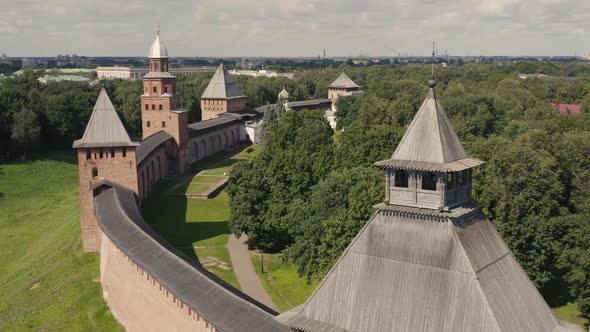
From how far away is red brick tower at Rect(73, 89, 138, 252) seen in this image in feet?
148

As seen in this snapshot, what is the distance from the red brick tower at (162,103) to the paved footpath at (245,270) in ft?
95.2

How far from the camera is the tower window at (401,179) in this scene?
21.5 metres

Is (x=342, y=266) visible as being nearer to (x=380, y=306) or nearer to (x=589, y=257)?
(x=380, y=306)

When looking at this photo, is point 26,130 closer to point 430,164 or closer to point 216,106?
point 216,106

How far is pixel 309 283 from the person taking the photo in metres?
36.8

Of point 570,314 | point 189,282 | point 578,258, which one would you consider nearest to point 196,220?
point 189,282

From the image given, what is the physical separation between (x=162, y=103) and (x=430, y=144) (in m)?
58.7

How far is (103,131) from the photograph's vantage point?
46062 mm

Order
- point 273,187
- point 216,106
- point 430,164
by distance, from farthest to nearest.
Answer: point 216,106 → point 273,187 → point 430,164

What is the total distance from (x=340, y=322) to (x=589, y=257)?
18395 millimetres

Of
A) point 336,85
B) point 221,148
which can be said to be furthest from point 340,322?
point 336,85

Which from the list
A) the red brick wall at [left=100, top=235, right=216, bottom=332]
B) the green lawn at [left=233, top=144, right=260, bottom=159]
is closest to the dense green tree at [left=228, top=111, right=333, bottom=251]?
the red brick wall at [left=100, top=235, right=216, bottom=332]

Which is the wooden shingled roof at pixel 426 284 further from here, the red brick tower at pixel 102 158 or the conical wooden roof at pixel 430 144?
the red brick tower at pixel 102 158

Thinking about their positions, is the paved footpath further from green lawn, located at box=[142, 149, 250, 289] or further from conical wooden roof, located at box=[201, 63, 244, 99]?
conical wooden roof, located at box=[201, 63, 244, 99]
